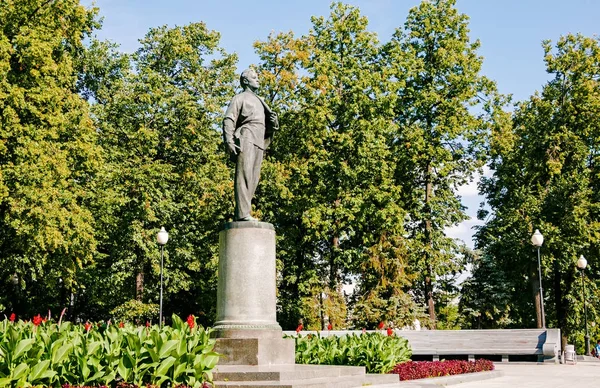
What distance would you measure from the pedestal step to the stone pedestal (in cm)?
51

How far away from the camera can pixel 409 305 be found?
1172 inches

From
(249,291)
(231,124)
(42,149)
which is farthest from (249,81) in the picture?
(42,149)

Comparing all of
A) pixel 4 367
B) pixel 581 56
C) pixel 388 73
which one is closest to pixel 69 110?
pixel 388 73

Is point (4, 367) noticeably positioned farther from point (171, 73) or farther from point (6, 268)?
point (171, 73)

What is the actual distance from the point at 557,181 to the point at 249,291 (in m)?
25.3

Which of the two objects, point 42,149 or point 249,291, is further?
point 42,149

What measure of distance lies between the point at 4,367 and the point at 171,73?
2819cm

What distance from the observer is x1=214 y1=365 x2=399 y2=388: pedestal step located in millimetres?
9531

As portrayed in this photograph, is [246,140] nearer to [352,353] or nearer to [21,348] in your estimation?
[352,353]

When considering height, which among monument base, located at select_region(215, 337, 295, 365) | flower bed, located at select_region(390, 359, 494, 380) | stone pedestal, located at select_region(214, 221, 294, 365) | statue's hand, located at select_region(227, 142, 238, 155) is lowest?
flower bed, located at select_region(390, 359, 494, 380)

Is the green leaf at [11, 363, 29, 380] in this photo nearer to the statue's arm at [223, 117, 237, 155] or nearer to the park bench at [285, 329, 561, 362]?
the statue's arm at [223, 117, 237, 155]

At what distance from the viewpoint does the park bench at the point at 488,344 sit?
71.8 feet

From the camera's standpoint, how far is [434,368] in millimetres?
15336

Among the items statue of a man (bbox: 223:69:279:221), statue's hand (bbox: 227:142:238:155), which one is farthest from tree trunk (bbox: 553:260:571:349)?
statue's hand (bbox: 227:142:238:155)
